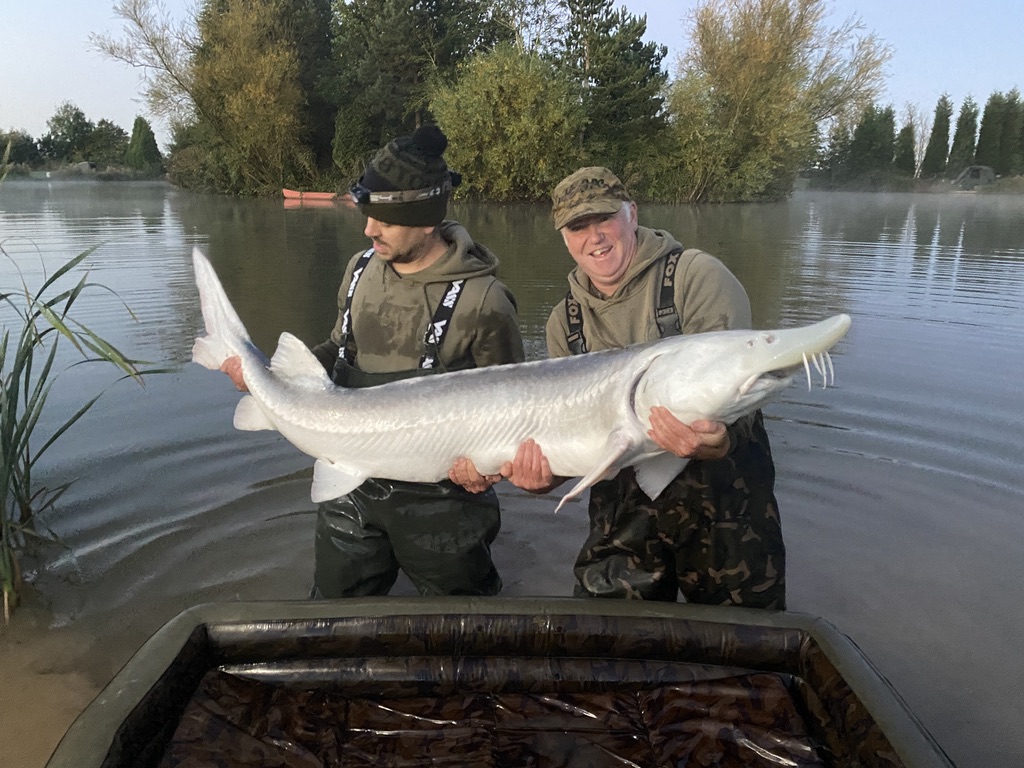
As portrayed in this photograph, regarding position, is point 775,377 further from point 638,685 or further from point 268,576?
point 268,576

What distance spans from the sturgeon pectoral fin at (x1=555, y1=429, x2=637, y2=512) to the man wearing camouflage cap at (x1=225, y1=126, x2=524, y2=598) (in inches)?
29.4

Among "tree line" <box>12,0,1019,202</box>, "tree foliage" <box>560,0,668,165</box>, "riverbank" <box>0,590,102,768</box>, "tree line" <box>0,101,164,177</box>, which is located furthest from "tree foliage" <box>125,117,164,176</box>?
"riverbank" <box>0,590,102,768</box>

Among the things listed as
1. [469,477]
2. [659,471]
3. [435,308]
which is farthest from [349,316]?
[659,471]

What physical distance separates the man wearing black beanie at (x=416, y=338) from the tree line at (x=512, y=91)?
31452 mm

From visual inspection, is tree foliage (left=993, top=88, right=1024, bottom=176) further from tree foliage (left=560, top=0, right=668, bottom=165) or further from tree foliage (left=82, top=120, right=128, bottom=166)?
tree foliage (left=82, top=120, right=128, bottom=166)

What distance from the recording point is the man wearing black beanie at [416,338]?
309cm

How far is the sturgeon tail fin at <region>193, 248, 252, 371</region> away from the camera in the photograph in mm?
3172

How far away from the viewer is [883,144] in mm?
69375

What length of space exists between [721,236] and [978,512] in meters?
17.3

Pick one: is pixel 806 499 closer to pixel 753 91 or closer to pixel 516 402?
pixel 516 402

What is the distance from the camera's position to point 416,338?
127 inches

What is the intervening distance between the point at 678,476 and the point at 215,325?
2.03 metres

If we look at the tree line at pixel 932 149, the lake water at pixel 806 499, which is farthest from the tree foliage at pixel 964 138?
the lake water at pixel 806 499

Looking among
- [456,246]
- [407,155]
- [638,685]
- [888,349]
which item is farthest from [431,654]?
[888,349]
